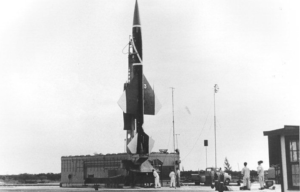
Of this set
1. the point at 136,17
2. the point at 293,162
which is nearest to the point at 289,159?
the point at 293,162

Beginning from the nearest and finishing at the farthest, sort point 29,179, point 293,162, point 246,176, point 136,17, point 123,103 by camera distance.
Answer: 1. point 293,162
2. point 246,176
3. point 123,103
4. point 136,17
5. point 29,179

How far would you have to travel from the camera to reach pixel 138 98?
3431cm

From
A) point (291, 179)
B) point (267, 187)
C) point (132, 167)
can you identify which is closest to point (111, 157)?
point (132, 167)

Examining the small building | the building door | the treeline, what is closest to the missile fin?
the small building

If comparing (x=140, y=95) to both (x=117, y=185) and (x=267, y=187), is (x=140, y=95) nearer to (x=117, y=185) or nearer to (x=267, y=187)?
(x=117, y=185)

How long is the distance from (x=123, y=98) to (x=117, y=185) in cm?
712

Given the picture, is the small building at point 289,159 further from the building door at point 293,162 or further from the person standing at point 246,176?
the person standing at point 246,176

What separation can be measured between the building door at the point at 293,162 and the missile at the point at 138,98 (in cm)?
1669

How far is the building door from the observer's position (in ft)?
58.0

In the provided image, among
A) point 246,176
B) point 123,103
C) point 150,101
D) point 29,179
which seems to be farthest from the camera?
point 29,179

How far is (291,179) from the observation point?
17.9 metres

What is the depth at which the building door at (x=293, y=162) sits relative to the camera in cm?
1767

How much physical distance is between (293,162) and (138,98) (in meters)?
18.0

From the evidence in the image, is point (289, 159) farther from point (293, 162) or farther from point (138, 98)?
point (138, 98)
